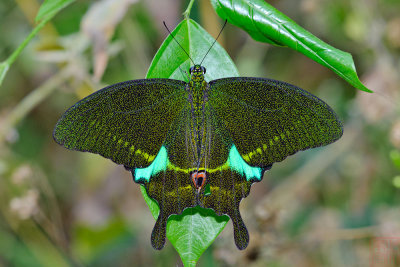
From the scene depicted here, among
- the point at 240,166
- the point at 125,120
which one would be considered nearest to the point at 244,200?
the point at 240,166

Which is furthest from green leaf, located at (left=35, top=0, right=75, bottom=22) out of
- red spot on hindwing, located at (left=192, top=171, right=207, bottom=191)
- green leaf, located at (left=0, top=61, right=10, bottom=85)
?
red spot on hindwing, located at (left=192, top=171, right=207, bottom=191)

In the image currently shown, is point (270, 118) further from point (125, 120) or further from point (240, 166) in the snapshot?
point (125, 120)

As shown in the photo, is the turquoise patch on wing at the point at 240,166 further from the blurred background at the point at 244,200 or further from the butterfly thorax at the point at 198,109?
the blurred background at the point at 244,200

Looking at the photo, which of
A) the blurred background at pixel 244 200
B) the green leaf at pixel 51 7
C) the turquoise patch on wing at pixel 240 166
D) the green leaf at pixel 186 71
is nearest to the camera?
the green leaf at pixel 186 71

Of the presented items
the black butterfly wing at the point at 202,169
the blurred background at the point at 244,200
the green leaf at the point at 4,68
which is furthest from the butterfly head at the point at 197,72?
A: the blurred background at the point at 244,200

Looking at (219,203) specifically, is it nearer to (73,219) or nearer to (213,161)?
(213,161)

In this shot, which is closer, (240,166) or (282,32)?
(282,32)

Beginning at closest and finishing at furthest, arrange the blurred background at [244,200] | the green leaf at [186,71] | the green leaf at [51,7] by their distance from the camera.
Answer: the green leaf at [186,71]
the green leaf at [51,7]
the blurred background at [244,200]
